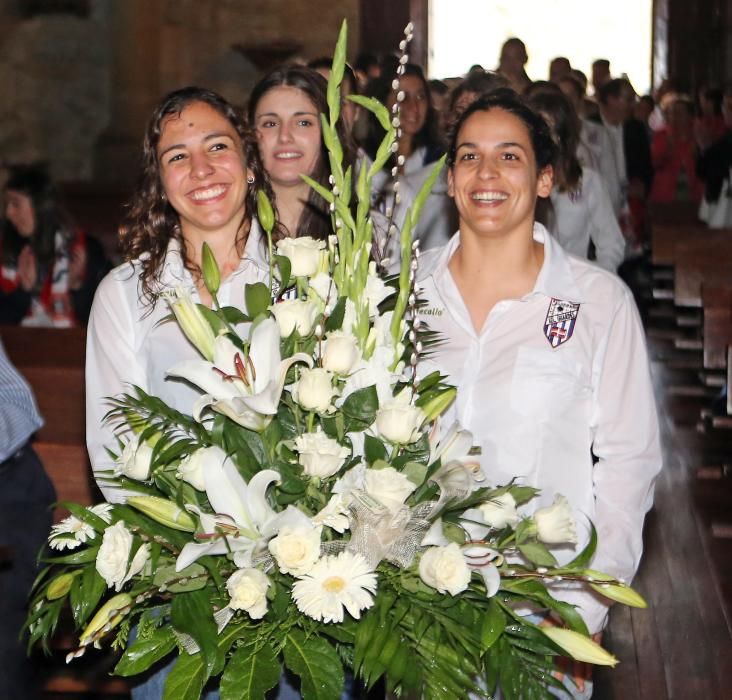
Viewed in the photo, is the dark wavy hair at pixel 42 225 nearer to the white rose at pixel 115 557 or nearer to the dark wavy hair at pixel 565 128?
the dark wavy hair at pixel 565 128

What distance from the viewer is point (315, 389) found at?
77.6 inches

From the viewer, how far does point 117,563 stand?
77.7 inches

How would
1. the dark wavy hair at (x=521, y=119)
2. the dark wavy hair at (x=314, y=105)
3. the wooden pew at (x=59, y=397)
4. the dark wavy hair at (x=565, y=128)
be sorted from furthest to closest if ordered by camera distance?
the dark wavy hair at (x=565, y=128), the wooden pew at (x=59, y=397), the dark wavy hair at (x=314, y=105), the dark wavy hair at (x=521, y=119)

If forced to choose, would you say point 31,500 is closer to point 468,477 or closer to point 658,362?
point 468,477

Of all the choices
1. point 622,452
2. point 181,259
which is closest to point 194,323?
point 181,259

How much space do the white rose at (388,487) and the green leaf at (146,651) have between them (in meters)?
0.38

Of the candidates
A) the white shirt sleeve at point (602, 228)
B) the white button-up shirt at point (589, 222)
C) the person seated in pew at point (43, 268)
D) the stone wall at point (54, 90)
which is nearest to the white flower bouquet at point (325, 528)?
the white button-up shirt at point (589, 222)

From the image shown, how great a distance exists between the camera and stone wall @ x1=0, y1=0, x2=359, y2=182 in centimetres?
1291

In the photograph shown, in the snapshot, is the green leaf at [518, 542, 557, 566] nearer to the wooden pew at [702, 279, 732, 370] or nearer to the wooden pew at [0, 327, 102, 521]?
the wooden pew at [0, 327, 102, 521]

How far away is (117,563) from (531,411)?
1.04 metres

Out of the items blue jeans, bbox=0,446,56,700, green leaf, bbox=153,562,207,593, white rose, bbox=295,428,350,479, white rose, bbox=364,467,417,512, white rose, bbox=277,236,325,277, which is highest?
white rose, bbox=277,236,325,277

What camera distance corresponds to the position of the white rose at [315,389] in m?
1.97

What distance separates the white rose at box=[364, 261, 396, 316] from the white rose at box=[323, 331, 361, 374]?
0.08 meters

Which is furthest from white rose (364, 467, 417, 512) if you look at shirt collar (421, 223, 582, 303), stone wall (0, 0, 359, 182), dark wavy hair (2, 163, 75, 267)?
stone wall (0, 0, 359, 182)
